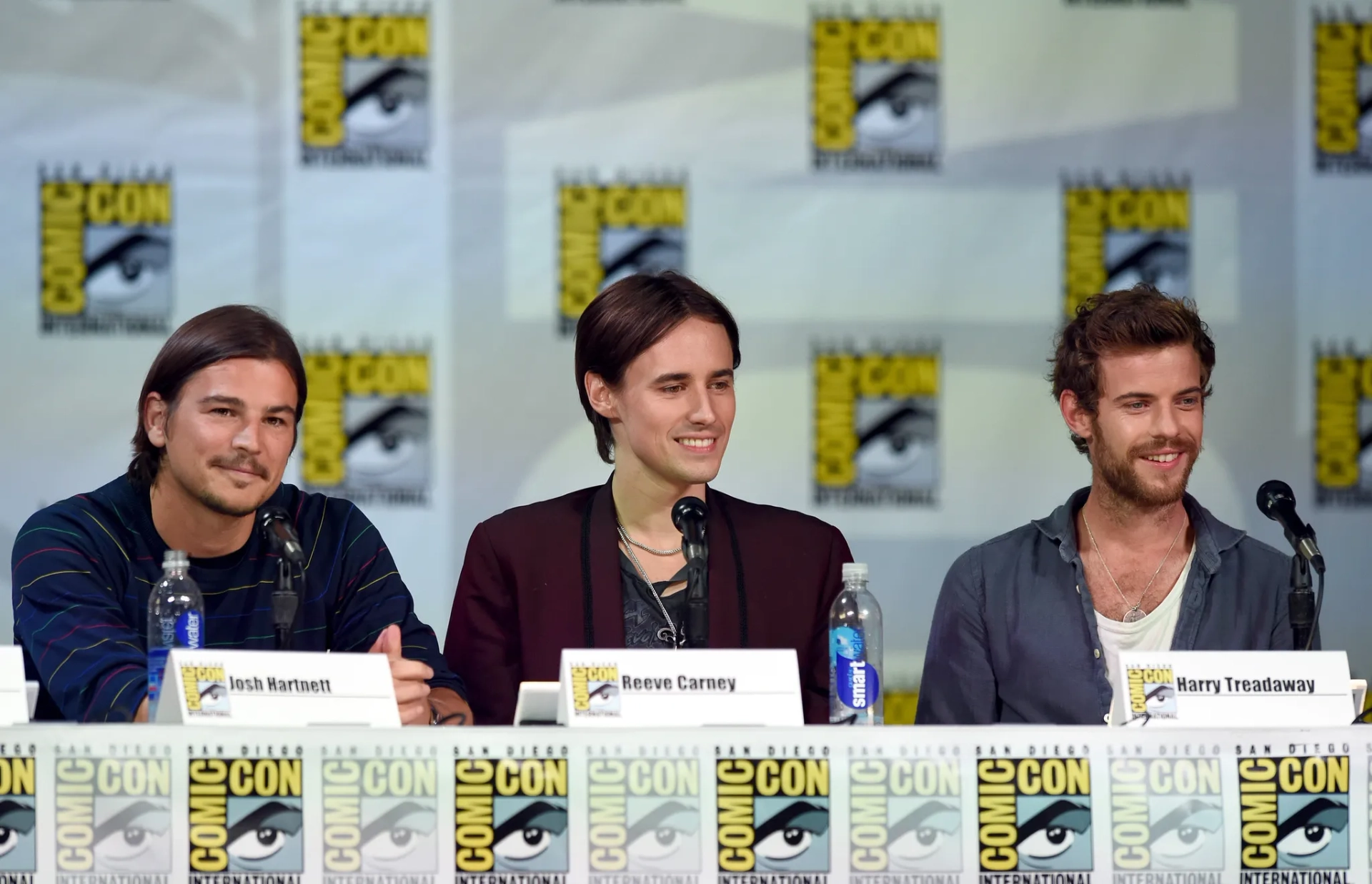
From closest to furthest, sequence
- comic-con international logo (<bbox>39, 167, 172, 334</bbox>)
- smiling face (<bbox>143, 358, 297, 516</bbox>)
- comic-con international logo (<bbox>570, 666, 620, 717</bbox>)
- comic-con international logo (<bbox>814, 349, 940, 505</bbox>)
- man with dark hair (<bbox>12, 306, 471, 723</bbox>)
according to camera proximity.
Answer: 1. comic-con international logo (<bbox>570, 666, 620, 717</bbox>)
2. man with dark hair (<bbox>12, 306, 471, 723</bbox>)
3. smiling face (<bbox>143, 358, 297, 516</bbox>)
4. comic-con international logo (<bbox>39, 167, 172, 334</bbox>)
5. comic-con international logo (<bbox>814, 349, 940, 505</bbox>)

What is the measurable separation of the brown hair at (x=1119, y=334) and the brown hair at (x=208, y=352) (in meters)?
1.48

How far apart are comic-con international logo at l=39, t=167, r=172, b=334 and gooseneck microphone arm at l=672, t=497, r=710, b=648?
2.21 meters

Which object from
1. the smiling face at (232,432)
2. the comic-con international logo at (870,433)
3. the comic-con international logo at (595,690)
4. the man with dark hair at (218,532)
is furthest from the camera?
the comic-con international logo at (870,433)

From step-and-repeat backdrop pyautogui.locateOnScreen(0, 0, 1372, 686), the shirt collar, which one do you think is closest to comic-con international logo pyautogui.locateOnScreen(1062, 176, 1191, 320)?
step-and-repeat backdrop pyautogui.locateOnScreen(0, 0, 1372, 686)

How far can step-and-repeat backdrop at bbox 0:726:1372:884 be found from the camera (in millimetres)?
1859

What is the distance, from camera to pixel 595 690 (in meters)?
1.96

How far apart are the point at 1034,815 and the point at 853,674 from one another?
0.35 m

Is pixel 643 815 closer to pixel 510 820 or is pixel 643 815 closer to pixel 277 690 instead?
pixel 510 820

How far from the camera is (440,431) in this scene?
395cm

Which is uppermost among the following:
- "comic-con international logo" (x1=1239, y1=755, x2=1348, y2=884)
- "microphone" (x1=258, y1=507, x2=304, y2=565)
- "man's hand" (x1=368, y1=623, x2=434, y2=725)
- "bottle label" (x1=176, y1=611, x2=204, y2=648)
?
"microphone" (x1=258, y1=507, x2=304, y2=565)

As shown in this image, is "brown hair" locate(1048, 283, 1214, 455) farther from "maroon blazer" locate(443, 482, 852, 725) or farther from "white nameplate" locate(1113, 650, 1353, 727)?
"white nameplate" locate(1113, 650, 1353, 727)

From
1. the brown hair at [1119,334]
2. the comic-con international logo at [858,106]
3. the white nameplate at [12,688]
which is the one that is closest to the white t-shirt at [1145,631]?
the brown hair at [1119,334]

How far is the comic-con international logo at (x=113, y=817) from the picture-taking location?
1.85m

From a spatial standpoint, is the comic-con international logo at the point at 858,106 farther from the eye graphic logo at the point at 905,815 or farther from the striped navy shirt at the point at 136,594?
the eye graphic logo at the point at 905,815
